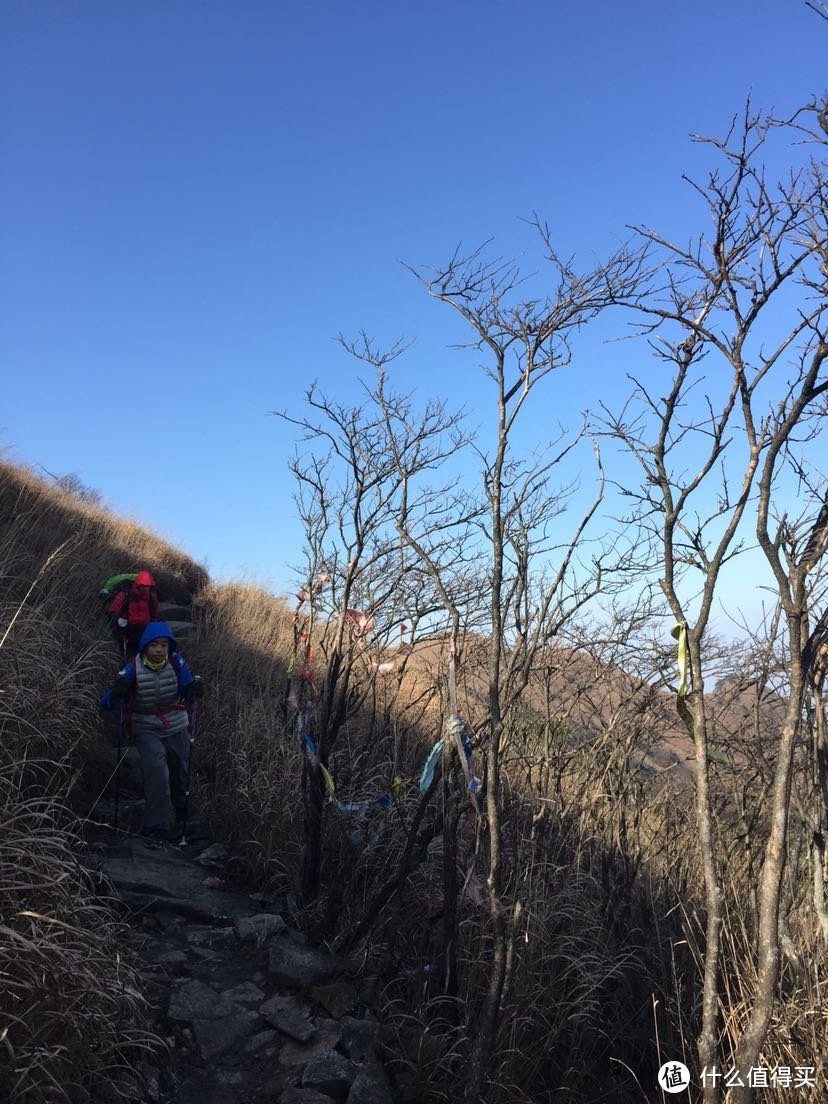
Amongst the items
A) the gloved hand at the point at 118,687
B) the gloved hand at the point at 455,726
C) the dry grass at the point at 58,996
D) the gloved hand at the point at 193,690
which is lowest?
the dry grass at the point at 58,996

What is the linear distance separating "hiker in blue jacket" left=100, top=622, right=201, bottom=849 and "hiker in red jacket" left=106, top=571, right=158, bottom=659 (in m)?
1.25

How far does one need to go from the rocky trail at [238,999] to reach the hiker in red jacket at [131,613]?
2.76m

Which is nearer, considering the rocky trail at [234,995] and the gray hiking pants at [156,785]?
the rocky trail at [234,995]

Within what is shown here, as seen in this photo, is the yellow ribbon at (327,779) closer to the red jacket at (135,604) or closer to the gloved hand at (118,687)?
the gloved hand at (118,687)

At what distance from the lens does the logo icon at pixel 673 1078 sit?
3381 millimetres

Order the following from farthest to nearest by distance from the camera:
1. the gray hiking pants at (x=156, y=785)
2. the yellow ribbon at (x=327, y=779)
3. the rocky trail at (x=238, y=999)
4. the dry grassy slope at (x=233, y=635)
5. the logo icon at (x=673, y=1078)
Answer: the dry grassy slope at (x=233, y=635)
the gray hiking pants at (x=156, y=785)
the yellow ribbon at (x=327, y=779)
the logo icon at (x=673, y=1078)
the rocky trail at (x=238, y=999)

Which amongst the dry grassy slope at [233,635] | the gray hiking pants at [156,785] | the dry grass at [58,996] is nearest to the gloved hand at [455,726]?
the dry grassy slope at [233,635]

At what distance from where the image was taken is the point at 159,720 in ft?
19.6

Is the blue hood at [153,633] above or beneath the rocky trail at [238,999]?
above

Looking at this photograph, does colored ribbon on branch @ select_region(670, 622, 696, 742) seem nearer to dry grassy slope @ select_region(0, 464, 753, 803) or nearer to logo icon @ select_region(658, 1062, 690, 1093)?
dry grassy slope @ select_region(0, 464, 753, 803)

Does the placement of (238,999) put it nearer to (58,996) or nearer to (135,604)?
(58,996)

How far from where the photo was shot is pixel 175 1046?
326 cm

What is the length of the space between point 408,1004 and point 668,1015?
141cm

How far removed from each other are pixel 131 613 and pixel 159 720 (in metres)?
1.82
